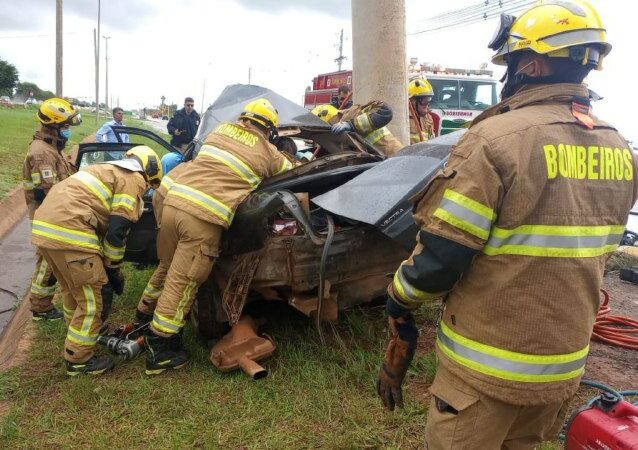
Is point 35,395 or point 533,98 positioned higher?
point 533,98

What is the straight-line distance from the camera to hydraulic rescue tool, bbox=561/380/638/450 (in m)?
1.68

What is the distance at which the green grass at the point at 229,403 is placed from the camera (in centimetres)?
262

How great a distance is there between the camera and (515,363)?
4.86 ft

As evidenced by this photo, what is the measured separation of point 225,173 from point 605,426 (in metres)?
2.36

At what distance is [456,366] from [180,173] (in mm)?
2384

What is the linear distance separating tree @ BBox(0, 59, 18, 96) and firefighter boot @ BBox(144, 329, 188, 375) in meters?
61.8

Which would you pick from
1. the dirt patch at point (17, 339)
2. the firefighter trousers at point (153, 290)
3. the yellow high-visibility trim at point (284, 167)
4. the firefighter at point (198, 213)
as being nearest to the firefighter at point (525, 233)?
the firefighter at point (198, 213)

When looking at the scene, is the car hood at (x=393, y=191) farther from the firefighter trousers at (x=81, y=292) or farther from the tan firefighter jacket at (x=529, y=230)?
the firefighter trousers at (x=81, y=292)

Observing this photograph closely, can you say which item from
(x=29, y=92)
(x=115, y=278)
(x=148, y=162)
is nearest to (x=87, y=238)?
(x=115, y=278)

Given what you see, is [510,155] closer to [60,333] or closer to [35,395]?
[35,395]

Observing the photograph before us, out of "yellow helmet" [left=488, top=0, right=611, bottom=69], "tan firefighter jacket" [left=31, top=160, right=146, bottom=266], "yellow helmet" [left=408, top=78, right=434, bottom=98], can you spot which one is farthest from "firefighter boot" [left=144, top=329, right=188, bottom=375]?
"yellow helmet" [left=408, top=78, right=434, bottom=98]

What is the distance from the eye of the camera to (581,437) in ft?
5.97

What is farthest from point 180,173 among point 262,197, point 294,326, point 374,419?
point 374,419

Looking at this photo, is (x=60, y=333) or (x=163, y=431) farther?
(x=60, y=333)
